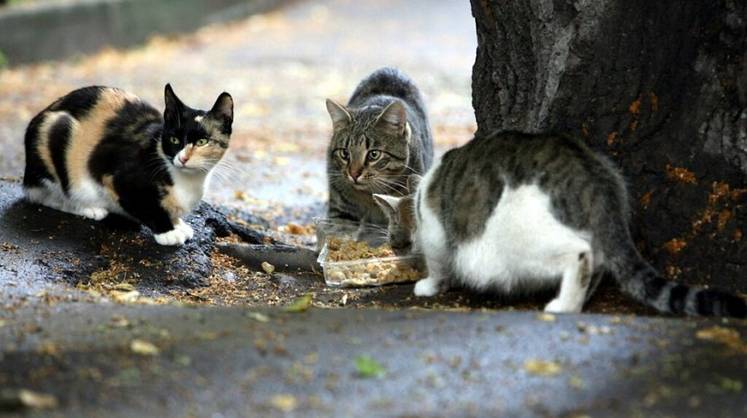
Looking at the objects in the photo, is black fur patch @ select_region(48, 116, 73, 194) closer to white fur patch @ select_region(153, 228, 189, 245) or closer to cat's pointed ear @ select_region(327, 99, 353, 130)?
white fur patch @ select_region(153, 228, 189, 245)

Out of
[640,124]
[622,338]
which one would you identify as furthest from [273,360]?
[640,124]

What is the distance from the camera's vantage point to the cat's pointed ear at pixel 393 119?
6.06 m

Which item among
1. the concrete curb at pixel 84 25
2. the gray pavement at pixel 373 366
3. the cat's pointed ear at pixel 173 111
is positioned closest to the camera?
the gray pavement at pixel 373 366

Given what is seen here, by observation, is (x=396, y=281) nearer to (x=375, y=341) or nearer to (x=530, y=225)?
(x=530, y=225)

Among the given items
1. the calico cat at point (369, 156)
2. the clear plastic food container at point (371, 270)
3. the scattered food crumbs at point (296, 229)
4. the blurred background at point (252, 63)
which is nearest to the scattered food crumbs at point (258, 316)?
the clear plastic food container at point (371, 270)

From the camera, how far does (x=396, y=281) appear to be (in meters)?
5.60

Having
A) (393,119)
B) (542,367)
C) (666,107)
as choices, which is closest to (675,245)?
(666,107)

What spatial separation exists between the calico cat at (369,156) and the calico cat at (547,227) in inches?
48.3

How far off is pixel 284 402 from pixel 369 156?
120 inches

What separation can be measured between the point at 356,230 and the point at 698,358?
2911 millimetres

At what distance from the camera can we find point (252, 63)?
49.5ft

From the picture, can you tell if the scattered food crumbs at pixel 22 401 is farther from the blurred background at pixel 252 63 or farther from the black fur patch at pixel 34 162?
the blurred background at pixel 252 63

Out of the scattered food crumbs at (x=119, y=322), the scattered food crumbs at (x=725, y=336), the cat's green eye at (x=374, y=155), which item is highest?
the cat's green eye at (x=374, y=155)

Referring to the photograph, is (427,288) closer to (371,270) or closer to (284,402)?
(371,270)
